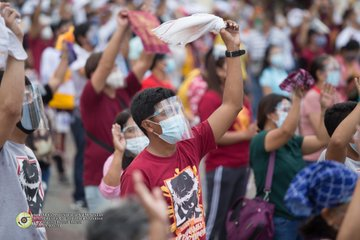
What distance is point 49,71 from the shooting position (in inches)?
396

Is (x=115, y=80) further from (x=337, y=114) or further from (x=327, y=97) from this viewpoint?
(x=337, y=114)

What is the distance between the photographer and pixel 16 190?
12.9 ft

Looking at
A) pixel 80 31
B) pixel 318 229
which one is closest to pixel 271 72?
pixel 80 31

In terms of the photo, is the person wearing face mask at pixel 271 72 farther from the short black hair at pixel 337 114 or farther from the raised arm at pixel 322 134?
the short black hair at pixel 337 114

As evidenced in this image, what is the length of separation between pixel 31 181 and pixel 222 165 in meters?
2.88

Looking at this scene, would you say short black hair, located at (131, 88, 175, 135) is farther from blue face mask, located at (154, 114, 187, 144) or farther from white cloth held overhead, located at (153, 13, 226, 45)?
white cloth held overhead, located at (153, 13, 226, 45)

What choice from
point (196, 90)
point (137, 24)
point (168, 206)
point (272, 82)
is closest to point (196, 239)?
point (168, 206)

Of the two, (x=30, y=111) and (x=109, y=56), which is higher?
(x=30, y=111)

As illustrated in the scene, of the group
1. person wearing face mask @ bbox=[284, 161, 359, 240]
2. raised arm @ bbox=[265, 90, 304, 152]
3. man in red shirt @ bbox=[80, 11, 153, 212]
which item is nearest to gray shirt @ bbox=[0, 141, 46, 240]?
person wearing face mask @ bbox=[284, 161, 359, 240]

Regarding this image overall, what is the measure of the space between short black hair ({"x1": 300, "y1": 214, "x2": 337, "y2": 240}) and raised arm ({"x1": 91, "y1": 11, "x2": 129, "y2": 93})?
3.17m

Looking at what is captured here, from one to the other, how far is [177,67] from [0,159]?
26.0ft

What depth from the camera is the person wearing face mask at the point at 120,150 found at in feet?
16.1

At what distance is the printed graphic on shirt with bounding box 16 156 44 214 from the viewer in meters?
4.09

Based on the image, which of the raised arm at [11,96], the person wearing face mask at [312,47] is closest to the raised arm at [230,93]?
the raised arm at [11,96]
